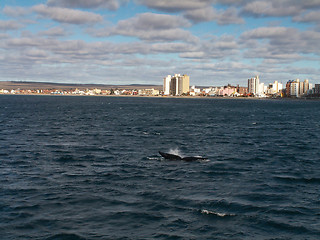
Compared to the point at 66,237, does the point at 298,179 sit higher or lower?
higher

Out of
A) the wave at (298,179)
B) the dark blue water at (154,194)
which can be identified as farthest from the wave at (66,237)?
the wave at (298,179)

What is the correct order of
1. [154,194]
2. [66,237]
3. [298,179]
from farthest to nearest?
1. [298,179]
2. [154,194]
3. [66,237]

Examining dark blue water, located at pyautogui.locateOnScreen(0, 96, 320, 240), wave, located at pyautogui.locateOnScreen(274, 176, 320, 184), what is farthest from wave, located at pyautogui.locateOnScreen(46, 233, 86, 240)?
wave, located at pyautogui.locateOnScreen(274, 176, 320, 184)

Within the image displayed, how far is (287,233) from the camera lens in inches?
918

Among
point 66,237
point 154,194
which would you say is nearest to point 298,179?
point 154,194

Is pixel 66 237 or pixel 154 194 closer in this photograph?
pixel 66 237

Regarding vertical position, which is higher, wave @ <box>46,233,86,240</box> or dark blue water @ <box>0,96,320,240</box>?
dark blue water @ <box>0,96,320,240</box>

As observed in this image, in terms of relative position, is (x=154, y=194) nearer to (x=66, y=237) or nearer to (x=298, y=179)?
(x=66, y=237)

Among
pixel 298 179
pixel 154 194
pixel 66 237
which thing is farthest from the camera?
pixel 298 179

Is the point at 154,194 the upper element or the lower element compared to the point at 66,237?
upper

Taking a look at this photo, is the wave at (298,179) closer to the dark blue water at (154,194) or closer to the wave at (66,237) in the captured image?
the dark blue water at (154,194)

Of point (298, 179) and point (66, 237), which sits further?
point (298, 179)

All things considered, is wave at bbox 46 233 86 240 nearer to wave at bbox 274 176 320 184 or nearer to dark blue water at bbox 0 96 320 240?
dark blue water at bbox 0 96 320 240

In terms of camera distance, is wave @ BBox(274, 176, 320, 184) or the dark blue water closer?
the dark blue water
